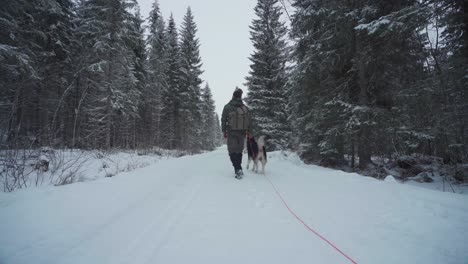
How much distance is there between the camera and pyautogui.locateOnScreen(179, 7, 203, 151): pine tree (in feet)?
64.4

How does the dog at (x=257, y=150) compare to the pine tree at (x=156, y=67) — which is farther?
the pine tree at (x=156, y=67)

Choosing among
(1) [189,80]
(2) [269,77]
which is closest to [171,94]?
(1) [189,80]

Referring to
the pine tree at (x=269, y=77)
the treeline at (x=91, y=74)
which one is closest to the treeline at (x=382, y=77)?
the pine tree at (x=269, y=77)

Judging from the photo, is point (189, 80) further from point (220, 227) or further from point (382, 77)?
point (220, 227)

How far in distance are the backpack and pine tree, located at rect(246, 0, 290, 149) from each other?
324 inches

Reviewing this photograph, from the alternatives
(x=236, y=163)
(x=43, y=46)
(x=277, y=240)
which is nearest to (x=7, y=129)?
(x=236, y=163)

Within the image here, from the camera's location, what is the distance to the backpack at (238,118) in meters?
5.16

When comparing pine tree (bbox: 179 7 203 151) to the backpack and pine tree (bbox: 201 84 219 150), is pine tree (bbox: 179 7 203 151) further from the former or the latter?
the backpack

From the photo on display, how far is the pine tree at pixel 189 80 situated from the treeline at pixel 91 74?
0.37ft

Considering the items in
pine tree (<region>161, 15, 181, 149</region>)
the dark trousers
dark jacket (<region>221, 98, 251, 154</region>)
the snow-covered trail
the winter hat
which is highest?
pine tree (<region>161, 15, 181, 149</region>)

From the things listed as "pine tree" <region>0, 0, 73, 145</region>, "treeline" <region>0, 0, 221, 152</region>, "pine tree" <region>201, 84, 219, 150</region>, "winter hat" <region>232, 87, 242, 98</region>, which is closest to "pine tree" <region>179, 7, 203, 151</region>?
"treeline" <region>0, 0, 221, 152</region>

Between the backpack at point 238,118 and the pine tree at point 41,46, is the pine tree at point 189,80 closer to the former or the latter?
the pine tree at point 41,46

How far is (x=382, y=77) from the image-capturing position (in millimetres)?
6473

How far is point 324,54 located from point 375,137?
373cm
